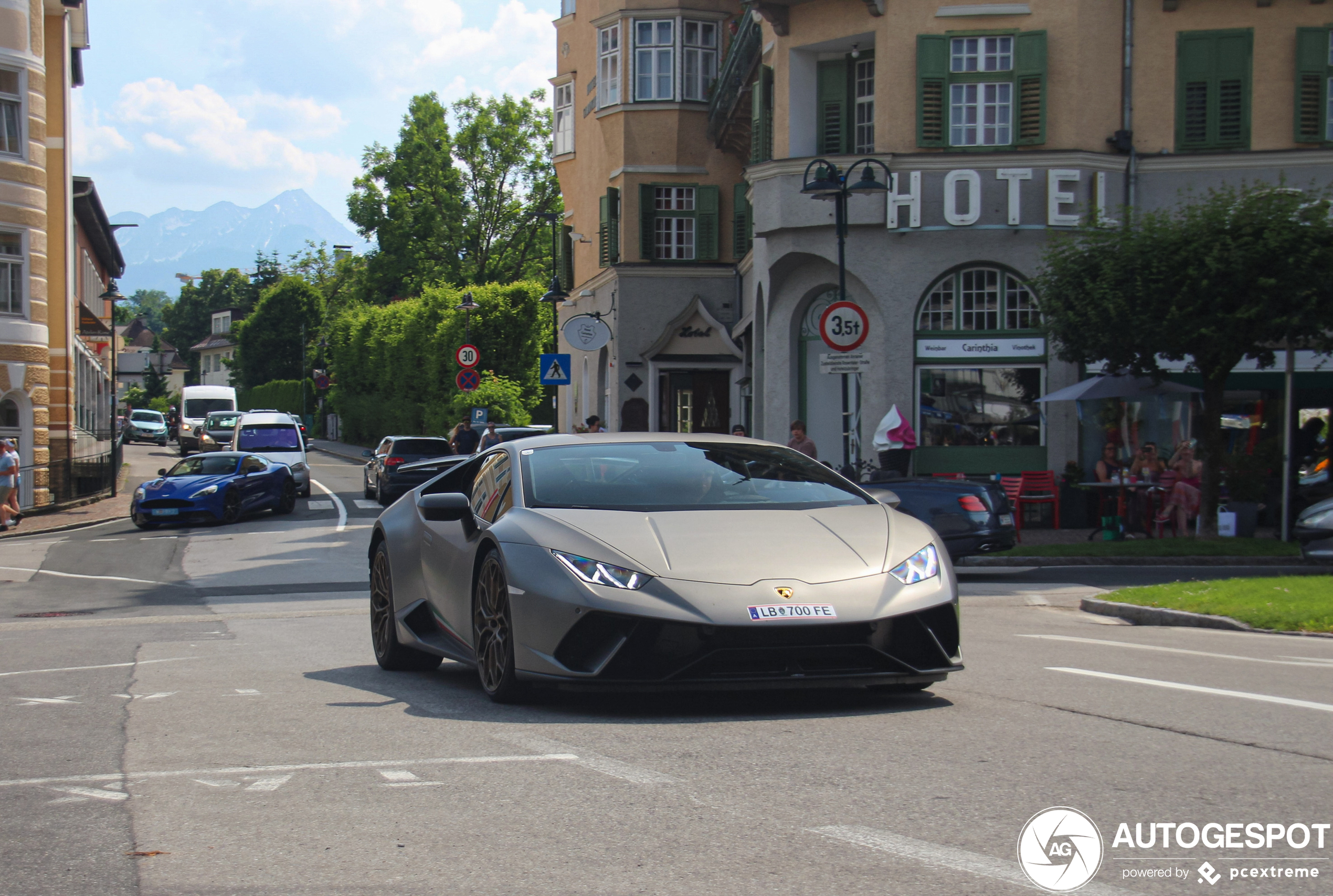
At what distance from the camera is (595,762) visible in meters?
5.45

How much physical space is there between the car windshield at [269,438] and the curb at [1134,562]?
72.1ft

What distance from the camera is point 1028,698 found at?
7035 mm

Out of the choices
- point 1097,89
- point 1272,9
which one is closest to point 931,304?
point 1097,89

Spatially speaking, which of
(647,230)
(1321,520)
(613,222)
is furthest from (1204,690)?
(613,222)

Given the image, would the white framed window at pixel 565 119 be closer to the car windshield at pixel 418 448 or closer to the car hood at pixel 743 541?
the car windshield at pixel 418 448

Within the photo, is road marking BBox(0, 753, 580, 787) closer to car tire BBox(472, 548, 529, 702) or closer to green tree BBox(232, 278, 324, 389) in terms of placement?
car tire BBox(472, 548, 529, 702)

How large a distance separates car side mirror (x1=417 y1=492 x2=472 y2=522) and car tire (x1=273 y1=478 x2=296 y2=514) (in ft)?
78.5

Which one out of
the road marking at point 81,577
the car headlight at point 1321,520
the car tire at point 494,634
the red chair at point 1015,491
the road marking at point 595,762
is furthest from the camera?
the red chair at point 1015,491

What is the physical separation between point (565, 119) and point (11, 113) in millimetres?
18874

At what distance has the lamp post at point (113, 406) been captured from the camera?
3822cm

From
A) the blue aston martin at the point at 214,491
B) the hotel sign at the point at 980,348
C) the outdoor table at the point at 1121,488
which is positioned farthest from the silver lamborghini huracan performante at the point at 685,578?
the blue aston martin at the point at 214,491

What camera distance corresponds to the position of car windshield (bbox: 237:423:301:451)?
36.5 meters

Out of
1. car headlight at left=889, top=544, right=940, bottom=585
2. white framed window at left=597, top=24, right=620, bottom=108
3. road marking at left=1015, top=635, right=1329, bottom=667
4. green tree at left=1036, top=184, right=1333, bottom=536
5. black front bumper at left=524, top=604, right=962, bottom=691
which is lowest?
road marking at left=1015, top=635, right=1329, bottom=667

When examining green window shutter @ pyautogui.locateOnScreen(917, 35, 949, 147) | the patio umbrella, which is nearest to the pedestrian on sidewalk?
the patio umbrella
